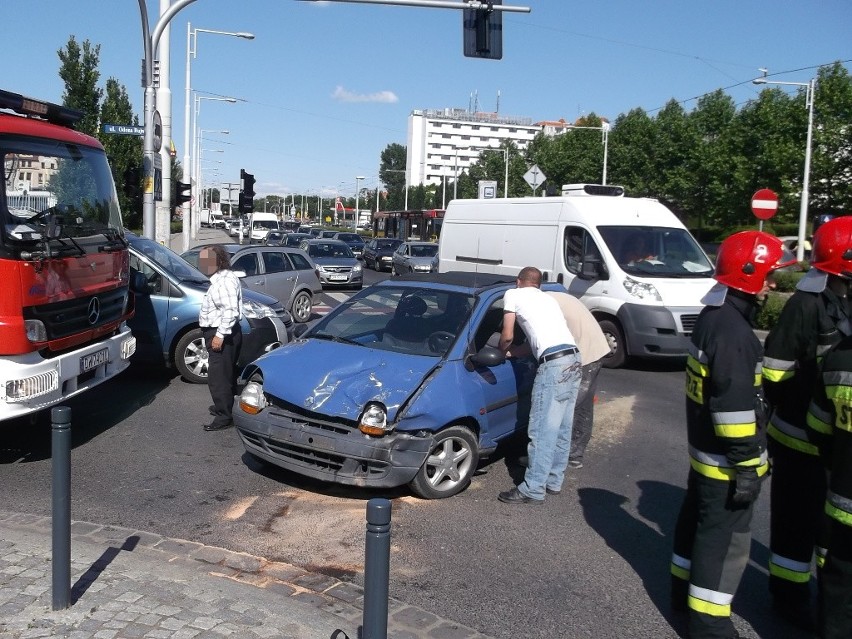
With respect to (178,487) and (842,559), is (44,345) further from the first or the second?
(842,559)

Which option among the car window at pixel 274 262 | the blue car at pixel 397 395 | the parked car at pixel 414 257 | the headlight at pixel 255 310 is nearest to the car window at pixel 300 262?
the car window at pixel 274 262

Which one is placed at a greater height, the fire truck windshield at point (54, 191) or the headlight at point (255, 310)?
the fire truck windshield at point (54, 191)

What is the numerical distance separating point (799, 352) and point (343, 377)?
313 centimetres

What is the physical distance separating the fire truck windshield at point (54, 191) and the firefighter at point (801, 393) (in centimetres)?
536

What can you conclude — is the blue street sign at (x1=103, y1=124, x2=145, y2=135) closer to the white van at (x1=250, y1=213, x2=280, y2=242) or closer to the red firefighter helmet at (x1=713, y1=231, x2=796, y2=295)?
the red firefighter helmet at (x1=713, y1=231, x2=796, y2=295)

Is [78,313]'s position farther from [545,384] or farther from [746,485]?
[746,485]

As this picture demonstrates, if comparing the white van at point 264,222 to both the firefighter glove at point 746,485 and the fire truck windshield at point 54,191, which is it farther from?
the firefighter glove at point 746,485

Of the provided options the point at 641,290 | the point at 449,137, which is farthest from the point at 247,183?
the point at 449,137

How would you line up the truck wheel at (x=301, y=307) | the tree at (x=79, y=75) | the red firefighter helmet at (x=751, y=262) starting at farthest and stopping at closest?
the tree at (x=79, y=75) → the truck wheel at (x=301, y=307) → the red firefighter helmet at (x=751, y=262)

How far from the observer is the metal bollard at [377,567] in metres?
3.22

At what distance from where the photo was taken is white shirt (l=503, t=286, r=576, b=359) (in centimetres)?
629

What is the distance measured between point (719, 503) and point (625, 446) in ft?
13.9

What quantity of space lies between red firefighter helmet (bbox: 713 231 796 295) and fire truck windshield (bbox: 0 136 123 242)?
5.08 meters

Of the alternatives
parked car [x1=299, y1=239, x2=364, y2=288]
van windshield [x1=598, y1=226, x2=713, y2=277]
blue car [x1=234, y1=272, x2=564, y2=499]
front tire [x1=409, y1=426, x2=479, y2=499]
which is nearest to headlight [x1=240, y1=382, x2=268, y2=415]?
blue car [x1=234, y1=272, x2=564, y2=499]
